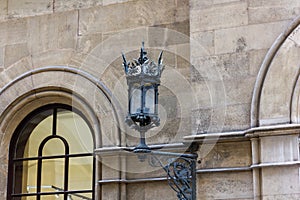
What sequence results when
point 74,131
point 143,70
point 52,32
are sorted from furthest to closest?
point 52,32 < point 74,131 < point 143,70

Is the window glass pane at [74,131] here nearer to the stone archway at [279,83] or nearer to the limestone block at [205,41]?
the limestone block at [205,41]

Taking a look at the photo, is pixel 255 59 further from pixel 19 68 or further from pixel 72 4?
pixel 19 68

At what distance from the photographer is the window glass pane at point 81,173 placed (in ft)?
35.7

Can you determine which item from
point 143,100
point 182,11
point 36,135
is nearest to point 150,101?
point 143,100

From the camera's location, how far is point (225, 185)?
9.34 metres

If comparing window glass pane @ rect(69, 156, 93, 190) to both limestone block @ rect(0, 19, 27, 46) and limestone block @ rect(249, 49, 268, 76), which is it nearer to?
limestone block @ rect(0, 19, 27, 46)

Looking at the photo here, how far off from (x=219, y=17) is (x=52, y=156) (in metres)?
3.25

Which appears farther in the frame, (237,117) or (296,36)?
(237,117)

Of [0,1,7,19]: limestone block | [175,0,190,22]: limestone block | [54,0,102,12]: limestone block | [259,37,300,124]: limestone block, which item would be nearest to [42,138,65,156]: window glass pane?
[54,0,102,12]: limestone block

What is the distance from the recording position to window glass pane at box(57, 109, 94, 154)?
11023 millimetres

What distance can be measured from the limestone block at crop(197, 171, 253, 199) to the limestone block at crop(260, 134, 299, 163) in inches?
14.3

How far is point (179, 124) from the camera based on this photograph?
33.7 feet

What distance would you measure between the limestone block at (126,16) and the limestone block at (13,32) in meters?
0.98

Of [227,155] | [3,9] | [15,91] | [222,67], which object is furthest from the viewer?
[3,9]
